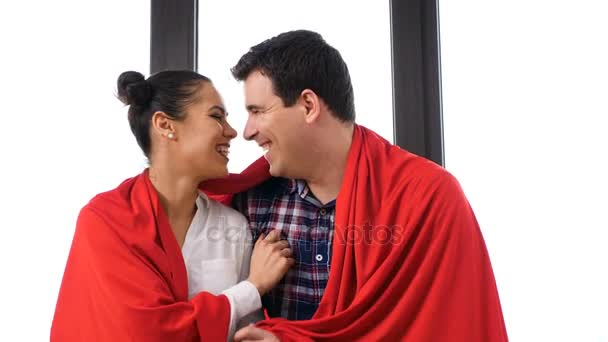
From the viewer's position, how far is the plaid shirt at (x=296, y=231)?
1370 mm

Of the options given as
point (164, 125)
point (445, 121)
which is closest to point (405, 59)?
point (445, 121)

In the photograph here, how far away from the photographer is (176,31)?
1.74m

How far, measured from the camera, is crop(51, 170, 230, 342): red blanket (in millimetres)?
1122

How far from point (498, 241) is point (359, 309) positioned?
0.73 m

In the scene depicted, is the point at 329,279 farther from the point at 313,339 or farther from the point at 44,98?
the point at 44,98

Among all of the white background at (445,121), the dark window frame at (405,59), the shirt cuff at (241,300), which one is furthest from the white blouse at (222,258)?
the dark window frame at (405,59)

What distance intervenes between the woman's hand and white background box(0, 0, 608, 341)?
1.54 ft

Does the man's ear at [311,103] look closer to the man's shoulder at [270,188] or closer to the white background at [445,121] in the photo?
the man's shoulder at [270,188]

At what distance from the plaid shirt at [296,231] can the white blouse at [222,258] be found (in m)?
0.06

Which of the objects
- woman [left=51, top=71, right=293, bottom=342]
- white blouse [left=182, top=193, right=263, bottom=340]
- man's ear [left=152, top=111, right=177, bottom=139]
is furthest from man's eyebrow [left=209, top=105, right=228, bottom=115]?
white blouse [left=182, top=193, right=263, bottom=340]

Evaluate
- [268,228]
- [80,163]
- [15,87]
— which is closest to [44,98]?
[15,87]

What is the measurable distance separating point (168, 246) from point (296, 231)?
0.34m

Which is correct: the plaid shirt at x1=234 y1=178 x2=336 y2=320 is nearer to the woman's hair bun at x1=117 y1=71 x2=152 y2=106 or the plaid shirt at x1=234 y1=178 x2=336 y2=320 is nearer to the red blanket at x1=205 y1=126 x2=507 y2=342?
the red blanket at x1=205 y1=126 x2=507 y2=342

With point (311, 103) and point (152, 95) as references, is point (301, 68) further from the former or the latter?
point (152, 95)
